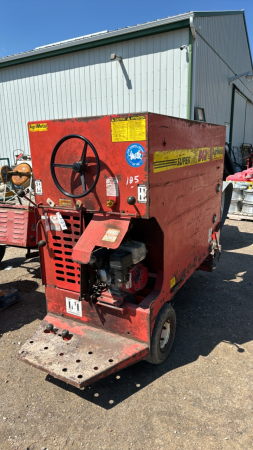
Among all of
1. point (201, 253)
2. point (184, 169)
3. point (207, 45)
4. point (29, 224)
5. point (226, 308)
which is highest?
point (207, 45)

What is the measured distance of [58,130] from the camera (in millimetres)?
2717

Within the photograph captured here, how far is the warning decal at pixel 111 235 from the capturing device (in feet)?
8.05

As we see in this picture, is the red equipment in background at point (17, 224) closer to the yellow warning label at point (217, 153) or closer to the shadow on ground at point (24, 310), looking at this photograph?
the shadow on ground at point (24, 310)

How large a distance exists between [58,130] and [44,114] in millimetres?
9724

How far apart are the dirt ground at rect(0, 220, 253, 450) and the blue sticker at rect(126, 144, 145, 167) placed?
1.96 metres

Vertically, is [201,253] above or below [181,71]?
below

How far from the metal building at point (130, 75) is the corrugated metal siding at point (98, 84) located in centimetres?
2

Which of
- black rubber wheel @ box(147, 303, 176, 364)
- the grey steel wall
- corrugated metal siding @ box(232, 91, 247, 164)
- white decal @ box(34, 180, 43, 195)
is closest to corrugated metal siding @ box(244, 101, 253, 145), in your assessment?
corrugated metal siding @ box(232, 91, 247, 164)

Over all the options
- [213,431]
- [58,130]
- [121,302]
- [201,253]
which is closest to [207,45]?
[201,253]

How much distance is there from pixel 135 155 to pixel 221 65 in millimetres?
12061

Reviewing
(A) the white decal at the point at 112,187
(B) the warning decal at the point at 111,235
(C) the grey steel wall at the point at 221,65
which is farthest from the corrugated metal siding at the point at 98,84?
(B) the warning decal at the point at 111,235

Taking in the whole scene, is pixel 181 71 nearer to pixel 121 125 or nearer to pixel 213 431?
pixel 121 125

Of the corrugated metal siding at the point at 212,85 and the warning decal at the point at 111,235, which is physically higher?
the corrugated metal siding at the point at 212,85

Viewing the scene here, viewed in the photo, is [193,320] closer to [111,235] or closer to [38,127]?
[111,235]
